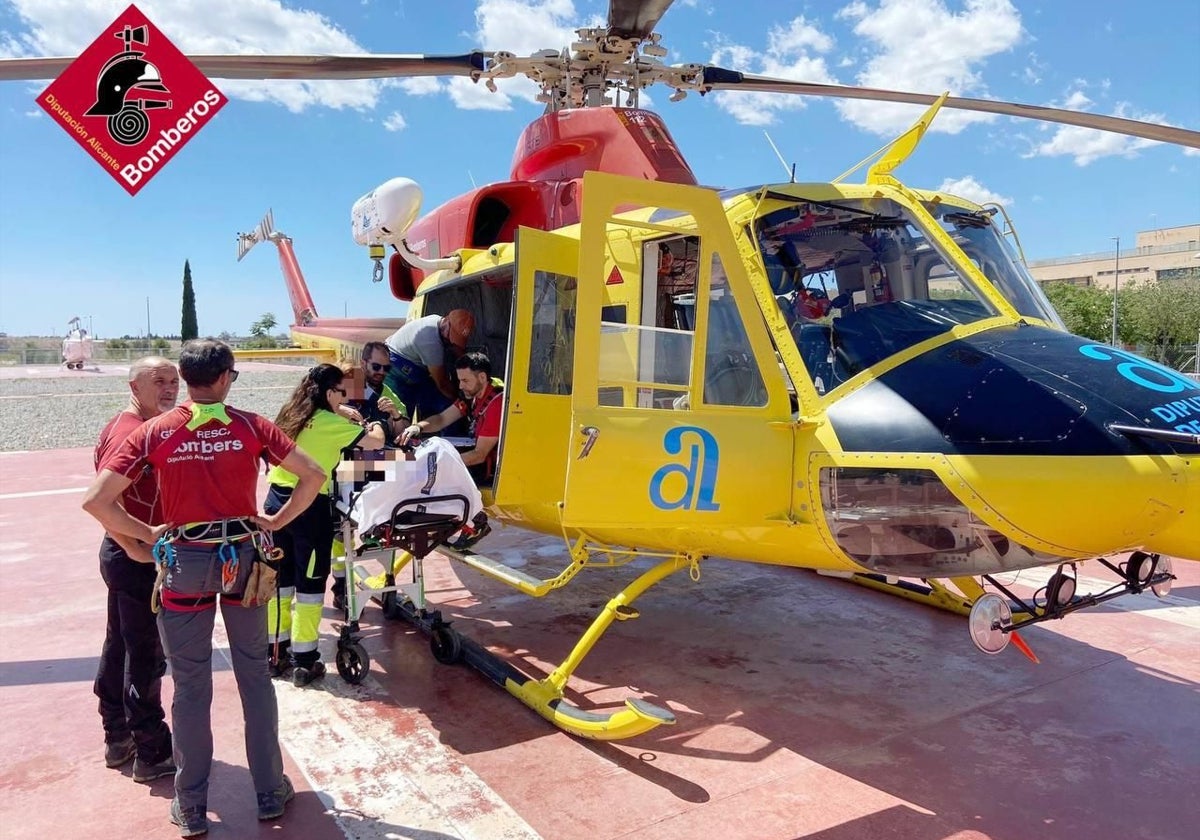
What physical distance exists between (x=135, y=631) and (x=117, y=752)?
64 centimetres

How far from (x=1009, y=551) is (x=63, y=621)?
6063 millimetres

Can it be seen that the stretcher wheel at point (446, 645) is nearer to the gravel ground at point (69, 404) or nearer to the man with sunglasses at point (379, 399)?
the man with sunglasses at point (379, 399)

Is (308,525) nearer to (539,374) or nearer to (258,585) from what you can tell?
(258,585)

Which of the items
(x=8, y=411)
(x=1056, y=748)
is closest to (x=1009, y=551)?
(x=1056, y=748)

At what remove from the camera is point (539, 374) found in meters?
4.21

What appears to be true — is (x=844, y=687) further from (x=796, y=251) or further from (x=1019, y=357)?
(x=796, y=251)

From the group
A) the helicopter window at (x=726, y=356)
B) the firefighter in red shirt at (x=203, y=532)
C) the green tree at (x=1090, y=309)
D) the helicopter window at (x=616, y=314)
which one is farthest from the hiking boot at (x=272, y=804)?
the green tree at (x=1090, y=309)

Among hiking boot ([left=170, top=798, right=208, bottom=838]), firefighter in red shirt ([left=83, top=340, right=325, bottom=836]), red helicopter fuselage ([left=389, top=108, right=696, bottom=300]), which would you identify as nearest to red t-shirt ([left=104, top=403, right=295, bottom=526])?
firefighter in red shirt ([left=83, top=340, right=325, bottom=836])

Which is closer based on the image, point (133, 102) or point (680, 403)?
point (680, 403)

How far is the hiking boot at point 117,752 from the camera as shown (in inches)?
143

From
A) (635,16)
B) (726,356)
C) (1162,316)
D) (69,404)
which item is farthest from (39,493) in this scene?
(1162,316)

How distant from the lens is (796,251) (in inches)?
155

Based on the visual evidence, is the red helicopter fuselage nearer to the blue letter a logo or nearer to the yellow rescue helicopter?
the yellow rescue helicopter

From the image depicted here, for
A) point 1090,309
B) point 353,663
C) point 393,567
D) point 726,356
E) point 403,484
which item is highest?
point 1090,309
